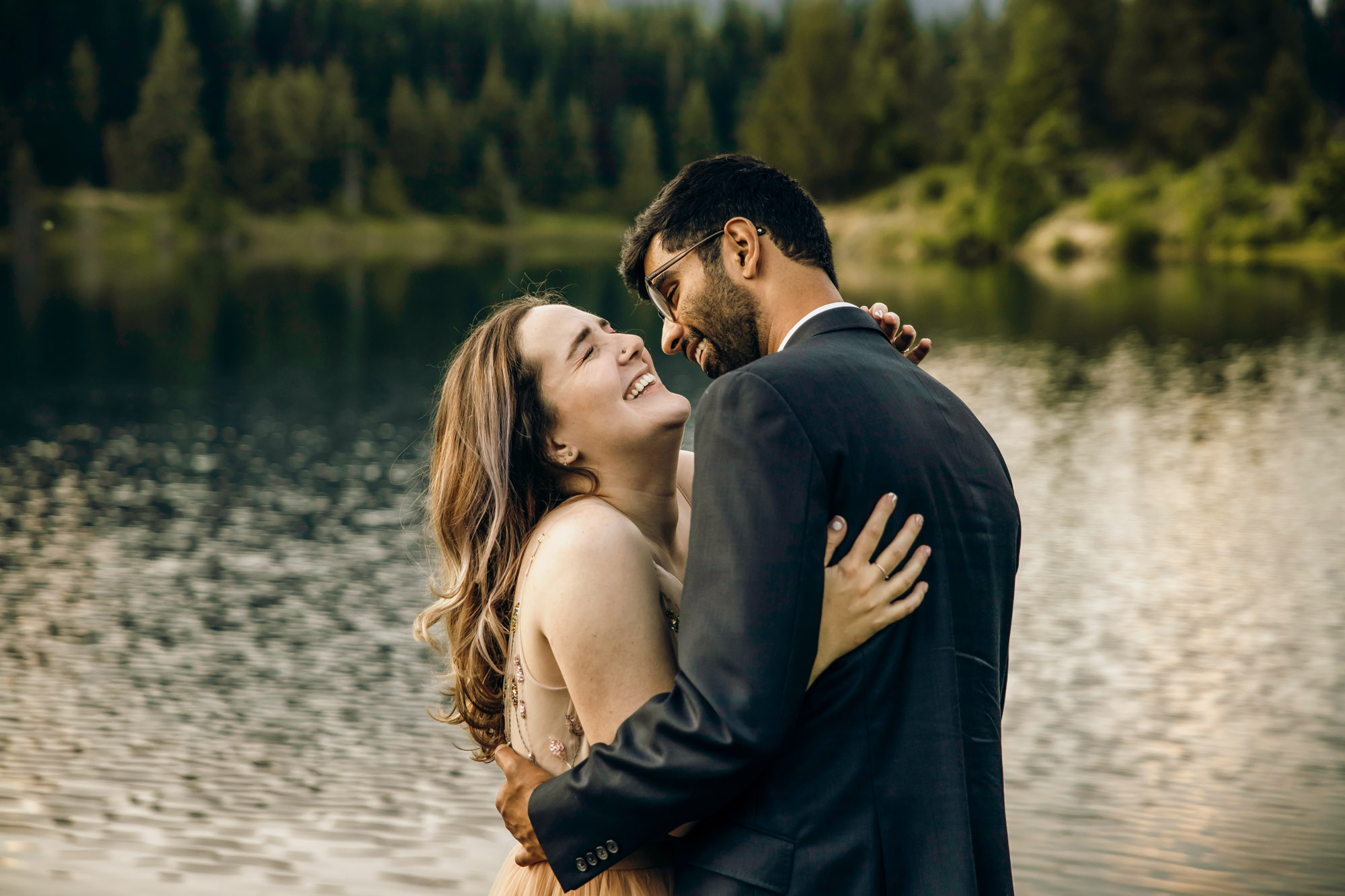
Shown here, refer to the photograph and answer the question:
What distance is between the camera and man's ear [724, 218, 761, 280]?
262 centimetres

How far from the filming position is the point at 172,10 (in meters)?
104

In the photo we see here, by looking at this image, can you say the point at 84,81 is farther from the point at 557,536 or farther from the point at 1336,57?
the point at 557,536

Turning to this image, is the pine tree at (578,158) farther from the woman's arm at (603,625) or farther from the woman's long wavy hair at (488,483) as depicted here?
the woman's arm at (603,625)

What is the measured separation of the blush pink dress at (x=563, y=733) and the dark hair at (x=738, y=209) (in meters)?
0.71

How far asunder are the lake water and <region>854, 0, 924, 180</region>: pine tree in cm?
6069

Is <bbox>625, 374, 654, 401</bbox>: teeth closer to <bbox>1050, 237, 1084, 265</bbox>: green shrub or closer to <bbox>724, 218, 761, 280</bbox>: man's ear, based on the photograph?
<bbox>724, 218, 761, 280</bbox>: man's ear

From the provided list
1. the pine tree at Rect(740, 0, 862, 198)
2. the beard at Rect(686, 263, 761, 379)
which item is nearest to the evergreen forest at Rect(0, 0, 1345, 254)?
the pine tree at Rect(740, 0, 862, 198)

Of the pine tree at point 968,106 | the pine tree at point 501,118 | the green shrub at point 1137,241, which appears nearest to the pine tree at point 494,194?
the pine tree at point 501,118

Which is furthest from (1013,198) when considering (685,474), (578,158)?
(685,474)

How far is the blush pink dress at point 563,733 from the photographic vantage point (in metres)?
2.73

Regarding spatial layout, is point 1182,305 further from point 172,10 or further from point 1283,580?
point 172,10

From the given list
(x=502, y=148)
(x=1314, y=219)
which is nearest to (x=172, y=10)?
(x=502, y=148)

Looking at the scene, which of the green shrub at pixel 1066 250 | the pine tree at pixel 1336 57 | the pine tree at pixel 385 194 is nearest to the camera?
the green shrub at pixel 1066 250

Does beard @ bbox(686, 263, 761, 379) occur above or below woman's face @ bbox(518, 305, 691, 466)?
above
